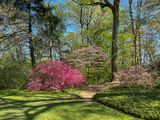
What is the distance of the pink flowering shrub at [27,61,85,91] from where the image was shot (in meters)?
14.9

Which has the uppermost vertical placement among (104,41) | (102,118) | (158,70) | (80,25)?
(80,25)

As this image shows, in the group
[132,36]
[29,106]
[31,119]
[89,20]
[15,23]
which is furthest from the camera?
[89,20]

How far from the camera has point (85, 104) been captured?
11789 mm

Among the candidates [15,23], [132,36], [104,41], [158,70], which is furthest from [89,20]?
[158,70]

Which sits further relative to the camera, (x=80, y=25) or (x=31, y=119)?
(x=80, y=25)

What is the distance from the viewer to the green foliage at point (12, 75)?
1648cm

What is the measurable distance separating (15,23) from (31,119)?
42.1 feet

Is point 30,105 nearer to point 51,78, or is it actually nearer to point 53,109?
point 53,109

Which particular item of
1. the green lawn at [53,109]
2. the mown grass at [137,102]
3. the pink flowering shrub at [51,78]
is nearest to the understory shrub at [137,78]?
the mown grass at [137,102]

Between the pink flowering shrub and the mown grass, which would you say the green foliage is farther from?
the mown grass

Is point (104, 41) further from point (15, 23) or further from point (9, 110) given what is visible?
point (9, 110)

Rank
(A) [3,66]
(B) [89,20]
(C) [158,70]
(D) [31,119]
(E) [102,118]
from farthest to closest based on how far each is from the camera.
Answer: (B) [89,20] → (C) [158,70] → (A) [3,66] → (E) [102,118] → (D) [31,119]

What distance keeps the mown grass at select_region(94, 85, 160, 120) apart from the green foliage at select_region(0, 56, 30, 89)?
520cm

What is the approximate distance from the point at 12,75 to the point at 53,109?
6.48 metres
